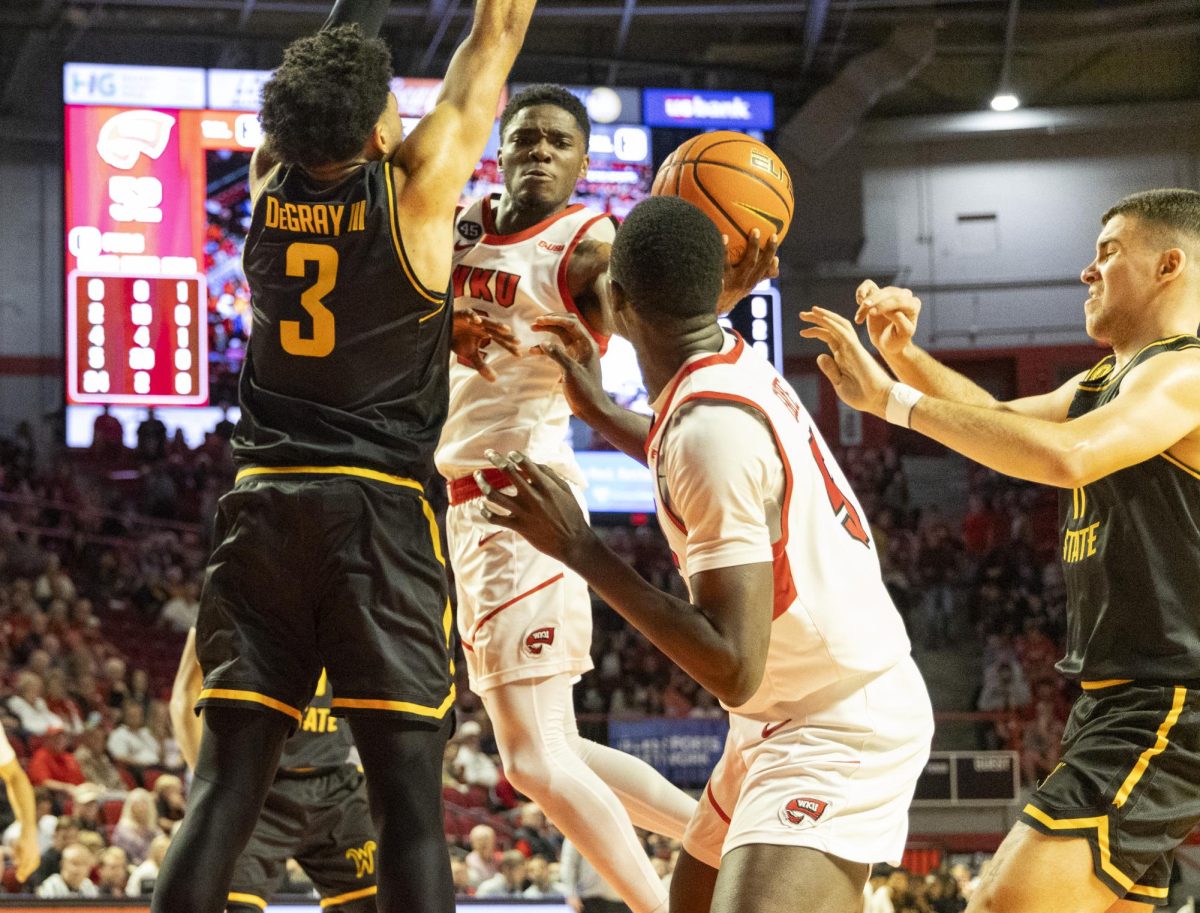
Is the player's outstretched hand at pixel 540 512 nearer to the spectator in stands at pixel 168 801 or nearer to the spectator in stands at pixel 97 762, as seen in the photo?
the spectator in stands at pixel 168 801

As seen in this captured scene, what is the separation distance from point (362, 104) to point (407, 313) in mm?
540

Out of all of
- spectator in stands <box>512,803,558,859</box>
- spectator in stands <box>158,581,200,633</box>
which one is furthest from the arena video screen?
spectator in stands <box>512,803,558,859</box>

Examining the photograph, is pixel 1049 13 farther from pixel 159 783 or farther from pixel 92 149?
pixel 159 783

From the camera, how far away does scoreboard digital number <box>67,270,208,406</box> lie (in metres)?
15.5

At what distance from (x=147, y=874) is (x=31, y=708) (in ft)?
12.9

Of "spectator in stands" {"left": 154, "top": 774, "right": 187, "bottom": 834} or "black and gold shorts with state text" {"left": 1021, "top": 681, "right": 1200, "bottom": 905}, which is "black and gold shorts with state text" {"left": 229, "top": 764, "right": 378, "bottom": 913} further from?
"spectator in stands" {"left": 154, "top": 774, "right": 187, "bottom": 834}

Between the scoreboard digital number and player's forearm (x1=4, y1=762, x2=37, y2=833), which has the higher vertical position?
the scoreboard digital number

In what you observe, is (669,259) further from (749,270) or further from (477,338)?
(477,338)

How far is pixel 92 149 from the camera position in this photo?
15570 mm

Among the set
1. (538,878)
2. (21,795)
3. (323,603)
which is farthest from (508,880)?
(323,603)

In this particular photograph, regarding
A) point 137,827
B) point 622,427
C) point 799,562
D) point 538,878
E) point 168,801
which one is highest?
point 622,427

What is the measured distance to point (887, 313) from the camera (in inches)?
163

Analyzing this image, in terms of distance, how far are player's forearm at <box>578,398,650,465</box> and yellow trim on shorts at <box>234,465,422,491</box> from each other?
0.59 meters

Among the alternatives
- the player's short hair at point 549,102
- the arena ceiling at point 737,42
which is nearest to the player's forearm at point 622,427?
the player's short hair at point 549,102
